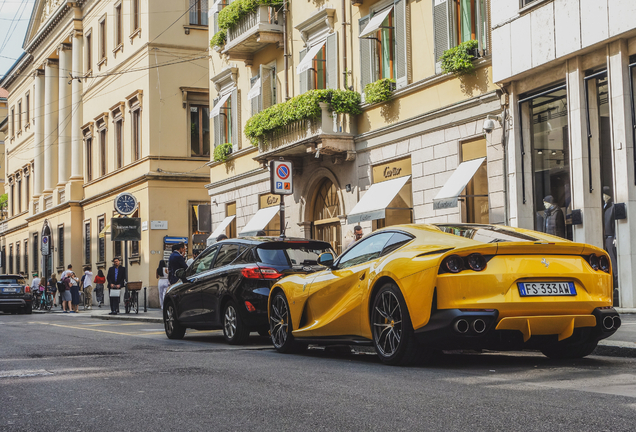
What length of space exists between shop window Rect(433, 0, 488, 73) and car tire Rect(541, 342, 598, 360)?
10.4m

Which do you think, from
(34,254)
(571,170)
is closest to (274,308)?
(571,170)

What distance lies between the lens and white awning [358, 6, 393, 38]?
20456 millimetres

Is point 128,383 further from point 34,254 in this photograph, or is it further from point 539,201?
point 34,254

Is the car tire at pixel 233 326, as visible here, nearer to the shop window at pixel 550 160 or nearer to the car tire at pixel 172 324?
the car tire at pixel 172 324

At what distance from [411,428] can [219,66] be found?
26.6 m

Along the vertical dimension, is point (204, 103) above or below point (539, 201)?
above

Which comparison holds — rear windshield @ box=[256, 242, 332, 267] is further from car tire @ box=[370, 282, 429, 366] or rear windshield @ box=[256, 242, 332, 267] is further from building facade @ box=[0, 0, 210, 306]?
building facade @ box=[0, 0, 210, 306]

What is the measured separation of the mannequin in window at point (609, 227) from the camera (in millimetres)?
14818

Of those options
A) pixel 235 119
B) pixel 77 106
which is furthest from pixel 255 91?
pixel 77 106

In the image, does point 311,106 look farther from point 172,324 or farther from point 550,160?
point 172,324

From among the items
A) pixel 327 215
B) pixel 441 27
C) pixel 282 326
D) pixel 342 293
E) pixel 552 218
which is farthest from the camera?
pixel 327 215

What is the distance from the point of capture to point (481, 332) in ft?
24.6

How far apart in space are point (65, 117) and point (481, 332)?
44.9 metres

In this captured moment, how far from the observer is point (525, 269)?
7.62m
